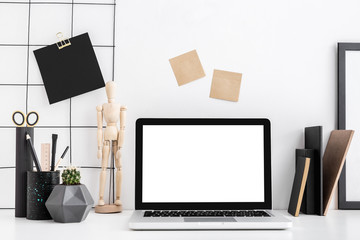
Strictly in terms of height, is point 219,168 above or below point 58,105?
below

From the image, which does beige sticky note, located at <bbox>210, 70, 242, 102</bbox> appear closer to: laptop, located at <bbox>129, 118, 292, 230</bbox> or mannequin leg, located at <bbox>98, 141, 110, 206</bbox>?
laptop, located at <bbox>129, 118, 292, 230</bbox>

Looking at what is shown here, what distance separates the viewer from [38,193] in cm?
113

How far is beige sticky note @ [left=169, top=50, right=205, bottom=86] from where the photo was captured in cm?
136

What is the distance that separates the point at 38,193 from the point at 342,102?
1027 mm

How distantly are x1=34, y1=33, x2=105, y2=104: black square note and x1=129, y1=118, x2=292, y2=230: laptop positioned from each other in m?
0.28

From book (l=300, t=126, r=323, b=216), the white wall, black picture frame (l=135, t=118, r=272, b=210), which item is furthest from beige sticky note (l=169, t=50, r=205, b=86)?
book (l=300, t=126, r=323, b=216)

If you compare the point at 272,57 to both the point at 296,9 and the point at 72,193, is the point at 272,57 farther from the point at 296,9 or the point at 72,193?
the point at 72,193

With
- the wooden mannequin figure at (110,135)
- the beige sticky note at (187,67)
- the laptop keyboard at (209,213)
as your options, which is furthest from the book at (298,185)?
the wooden mannequin figure at (110,135)

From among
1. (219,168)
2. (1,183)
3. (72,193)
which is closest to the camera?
(72,193)

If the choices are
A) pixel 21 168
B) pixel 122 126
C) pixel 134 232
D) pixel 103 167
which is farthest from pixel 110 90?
pixel 134 232

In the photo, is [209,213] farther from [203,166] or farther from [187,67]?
[187,67]

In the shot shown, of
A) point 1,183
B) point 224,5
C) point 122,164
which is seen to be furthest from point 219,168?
point 1,183

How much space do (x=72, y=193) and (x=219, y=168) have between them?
1.43ft

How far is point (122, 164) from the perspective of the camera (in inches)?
52.6
